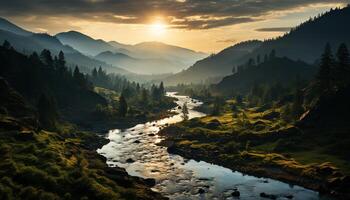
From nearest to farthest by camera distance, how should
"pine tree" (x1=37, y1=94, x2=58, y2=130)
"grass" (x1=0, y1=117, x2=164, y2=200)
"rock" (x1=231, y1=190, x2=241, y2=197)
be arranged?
"grass" (x1=0, y1=117, x2=164, y2=200)
"rock" (x1=231, y1=190, x2=241, y2=197)
"pine tree" (x1=37, y1=94, x2=58, y2=130)

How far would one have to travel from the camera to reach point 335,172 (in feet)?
389

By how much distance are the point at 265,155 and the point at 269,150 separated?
→ 8.24 m

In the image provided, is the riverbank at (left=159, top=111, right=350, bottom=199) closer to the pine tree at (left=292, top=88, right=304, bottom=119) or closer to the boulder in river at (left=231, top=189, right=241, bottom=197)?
the pine tree at (left=292, top=88, right=304, bottom=119)

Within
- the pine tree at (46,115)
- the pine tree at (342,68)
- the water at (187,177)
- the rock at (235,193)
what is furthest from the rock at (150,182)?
the pine tree at (342,68)

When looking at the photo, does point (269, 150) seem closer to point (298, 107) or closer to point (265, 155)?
point (265, 155)

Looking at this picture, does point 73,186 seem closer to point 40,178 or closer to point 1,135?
point 40,178

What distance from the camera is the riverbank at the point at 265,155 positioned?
11764cm


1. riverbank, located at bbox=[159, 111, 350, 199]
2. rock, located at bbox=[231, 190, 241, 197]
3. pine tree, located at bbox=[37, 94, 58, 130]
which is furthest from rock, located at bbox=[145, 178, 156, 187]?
pine tree, located at bbox=[37, 94, 58, 130]

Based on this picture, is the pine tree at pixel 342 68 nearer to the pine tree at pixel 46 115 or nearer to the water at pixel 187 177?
the water at pixel 187 177

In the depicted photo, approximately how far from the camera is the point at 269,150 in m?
153

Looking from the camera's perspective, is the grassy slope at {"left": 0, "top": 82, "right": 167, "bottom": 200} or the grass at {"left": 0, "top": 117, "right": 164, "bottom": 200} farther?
the grassy slope at {"left": 0, "top": 82, "right": 167, "bottom": 200}

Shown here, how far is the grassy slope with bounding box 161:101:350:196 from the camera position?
122819 mm

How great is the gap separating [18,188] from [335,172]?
294ft

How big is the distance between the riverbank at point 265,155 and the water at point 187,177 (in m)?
4.80
